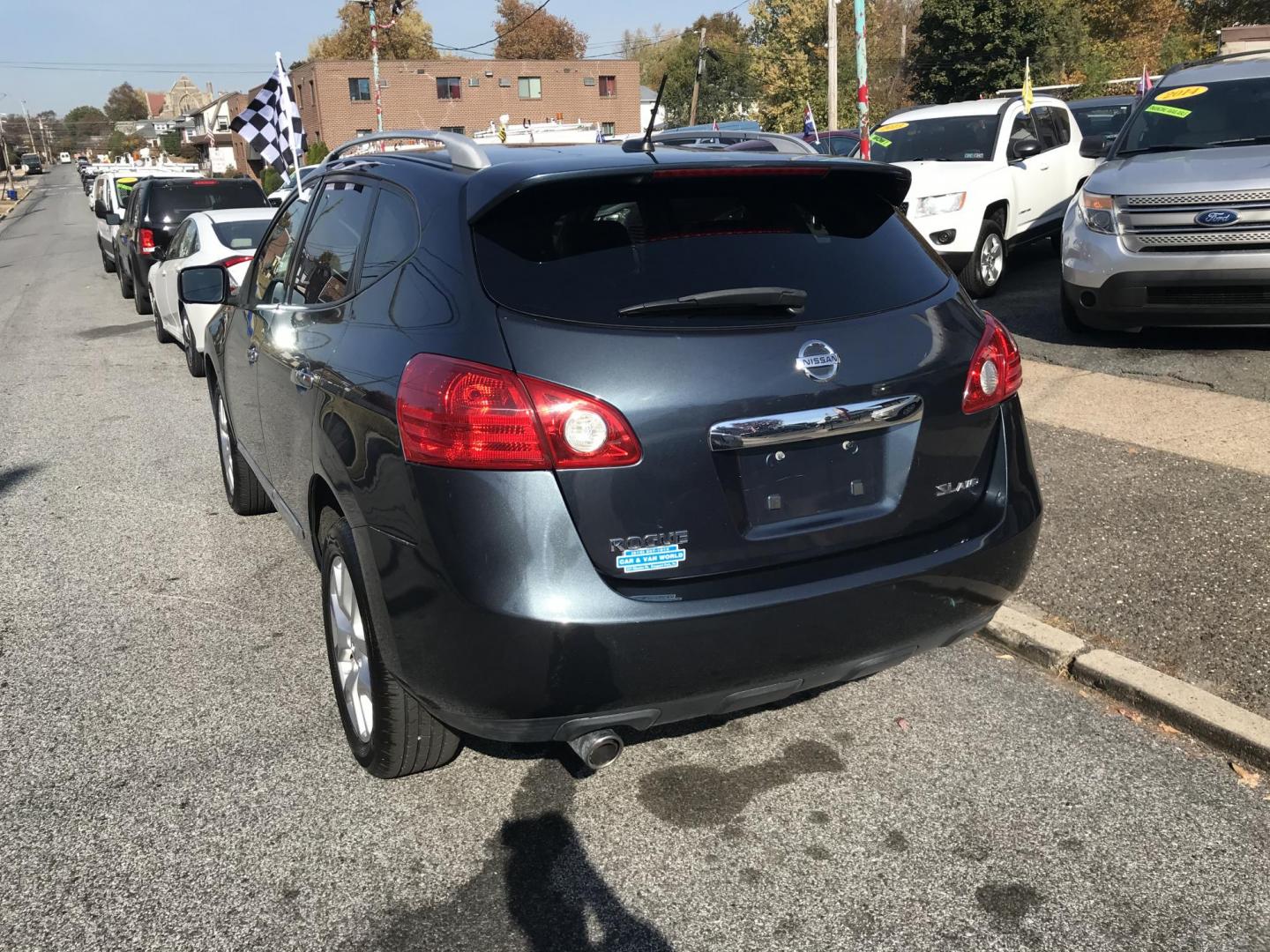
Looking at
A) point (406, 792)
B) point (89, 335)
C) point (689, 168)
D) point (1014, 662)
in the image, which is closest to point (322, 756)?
point (406, 792)

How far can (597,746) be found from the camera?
2.76m

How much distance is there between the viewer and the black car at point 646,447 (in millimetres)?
2576

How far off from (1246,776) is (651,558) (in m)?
2.08

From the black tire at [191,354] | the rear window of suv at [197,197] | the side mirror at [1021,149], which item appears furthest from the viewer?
the rear window of suv at [197,197]

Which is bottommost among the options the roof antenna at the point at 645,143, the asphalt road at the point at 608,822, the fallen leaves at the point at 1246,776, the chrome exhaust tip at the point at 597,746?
the fallen leaves at the point at 1246,776

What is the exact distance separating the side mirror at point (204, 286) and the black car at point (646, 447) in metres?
2.00

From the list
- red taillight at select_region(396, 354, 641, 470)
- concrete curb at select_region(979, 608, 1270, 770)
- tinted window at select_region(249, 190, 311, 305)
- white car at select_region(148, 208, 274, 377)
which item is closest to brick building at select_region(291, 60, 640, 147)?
white car at select_region(148, 208, 274, 377)

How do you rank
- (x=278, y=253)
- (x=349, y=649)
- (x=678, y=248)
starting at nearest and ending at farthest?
1. (x=678, y=248)
2. (x=349, y=649)
3. (x=278, y=253)

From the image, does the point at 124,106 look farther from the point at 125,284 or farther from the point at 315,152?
the point at 125,284

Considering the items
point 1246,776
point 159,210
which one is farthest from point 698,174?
point 159,210

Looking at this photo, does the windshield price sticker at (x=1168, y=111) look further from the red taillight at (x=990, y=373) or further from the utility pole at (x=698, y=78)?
the red taillight at (x=990, y=373)

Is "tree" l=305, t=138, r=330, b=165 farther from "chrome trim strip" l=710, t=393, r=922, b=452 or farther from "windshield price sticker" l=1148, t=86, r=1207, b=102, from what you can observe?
"chrome trim strip" l=710, t=393, r=922, b=452

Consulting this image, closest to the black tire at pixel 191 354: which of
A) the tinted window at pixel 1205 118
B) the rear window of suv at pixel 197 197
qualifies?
the rear window of suv at pixel 197 197

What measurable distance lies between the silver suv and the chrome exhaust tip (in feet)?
20.6
